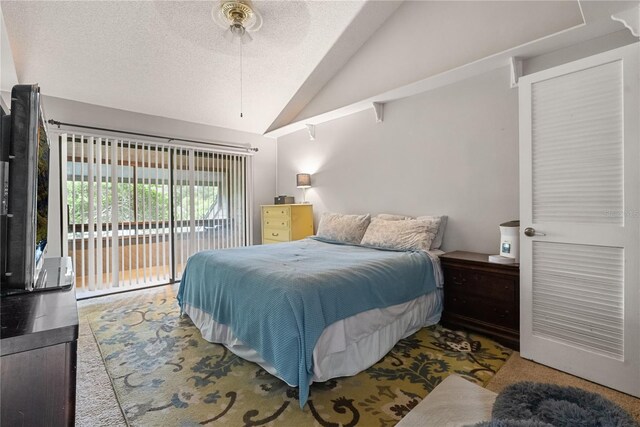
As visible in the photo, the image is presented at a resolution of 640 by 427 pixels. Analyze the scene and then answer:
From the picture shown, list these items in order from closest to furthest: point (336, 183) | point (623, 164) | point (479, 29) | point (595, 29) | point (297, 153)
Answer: point (623, 164)
point (595, 29)
point (479, 29)
point (336, 183)
point (297, 153)

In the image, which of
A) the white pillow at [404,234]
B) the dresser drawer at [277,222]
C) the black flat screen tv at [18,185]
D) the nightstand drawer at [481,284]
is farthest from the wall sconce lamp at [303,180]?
the black flat screen tv at [18,185]

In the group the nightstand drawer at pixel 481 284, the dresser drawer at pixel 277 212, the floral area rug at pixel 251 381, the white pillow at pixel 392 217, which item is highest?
the dresser drawer at pixel 277 212

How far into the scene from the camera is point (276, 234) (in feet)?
14.8

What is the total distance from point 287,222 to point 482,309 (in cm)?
263

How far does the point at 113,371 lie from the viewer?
2.01 metres

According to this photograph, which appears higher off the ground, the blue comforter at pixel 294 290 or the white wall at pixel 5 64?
the white wall at pixel 5 64

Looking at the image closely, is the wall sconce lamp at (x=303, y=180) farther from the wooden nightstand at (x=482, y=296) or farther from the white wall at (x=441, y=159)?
the wooden nightstand at (x=482, y=296)

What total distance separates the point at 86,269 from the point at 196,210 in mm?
Result: 1461

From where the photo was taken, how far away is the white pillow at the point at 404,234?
2.88 m

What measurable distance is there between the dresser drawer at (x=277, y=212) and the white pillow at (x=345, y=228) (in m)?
0.68

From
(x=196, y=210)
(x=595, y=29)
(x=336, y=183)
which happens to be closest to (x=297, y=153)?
(x=336, y=183)

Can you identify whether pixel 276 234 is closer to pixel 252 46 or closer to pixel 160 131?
pixel 160 131

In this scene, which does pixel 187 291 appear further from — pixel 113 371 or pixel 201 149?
pixel 201 149

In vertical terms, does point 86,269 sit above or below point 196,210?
below
